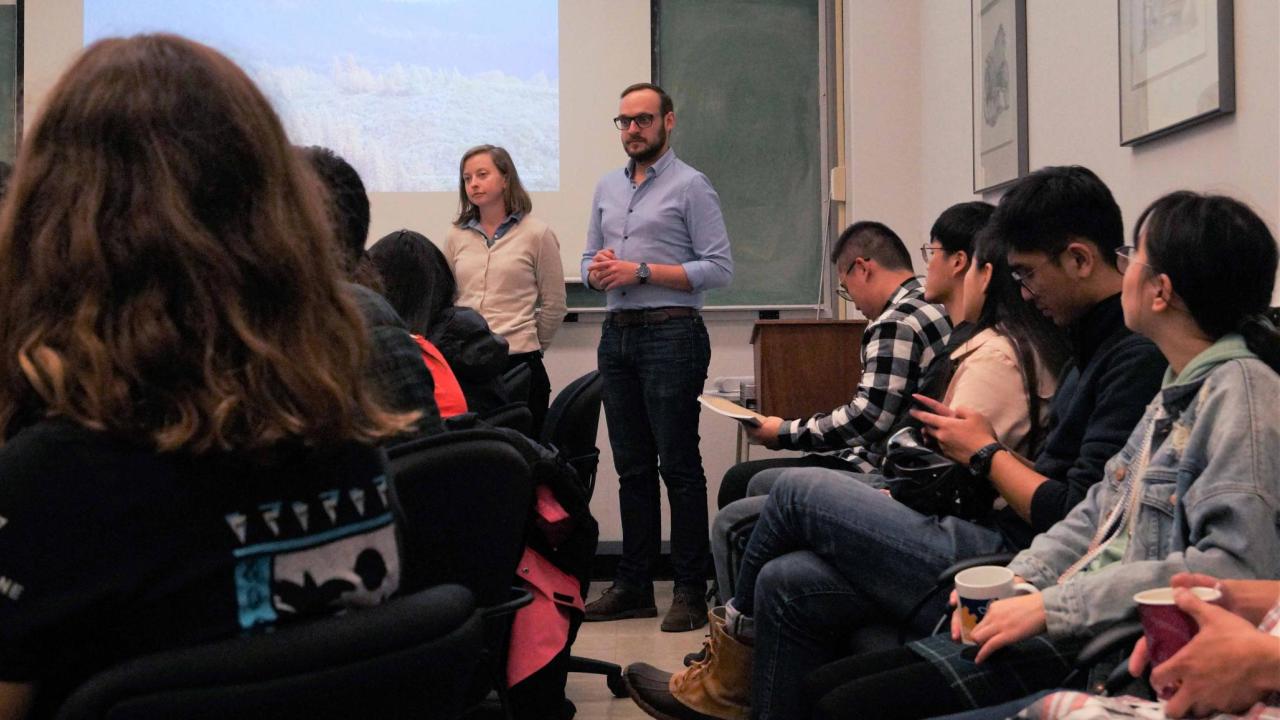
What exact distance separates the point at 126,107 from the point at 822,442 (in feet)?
7.26

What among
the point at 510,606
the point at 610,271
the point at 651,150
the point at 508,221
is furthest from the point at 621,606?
the point at 510,606

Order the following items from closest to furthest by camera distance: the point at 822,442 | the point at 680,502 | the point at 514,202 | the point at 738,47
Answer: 1. the point at 822,442
2. the point at 680,502
3. the point at 514,202
4. the point at 738,47

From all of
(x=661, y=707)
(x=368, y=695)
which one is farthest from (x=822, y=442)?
(x=368, y=695)

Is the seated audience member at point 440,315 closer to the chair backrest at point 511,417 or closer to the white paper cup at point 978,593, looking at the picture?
the chair backrest at point 511,417

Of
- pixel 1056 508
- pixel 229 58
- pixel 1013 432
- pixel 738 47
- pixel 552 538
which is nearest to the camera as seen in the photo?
pixel 229 58

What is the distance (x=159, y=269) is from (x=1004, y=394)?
5.01 feet

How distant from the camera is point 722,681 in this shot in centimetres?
241

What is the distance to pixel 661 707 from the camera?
2.58 m

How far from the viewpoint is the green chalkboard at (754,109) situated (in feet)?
15.5

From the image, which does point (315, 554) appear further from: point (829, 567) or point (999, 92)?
point (999, 92)

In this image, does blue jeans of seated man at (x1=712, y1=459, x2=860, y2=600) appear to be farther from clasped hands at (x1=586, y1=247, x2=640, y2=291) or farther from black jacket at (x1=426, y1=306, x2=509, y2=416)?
clasped hands at (x1=586, y1=247, x2=640, y2=291)

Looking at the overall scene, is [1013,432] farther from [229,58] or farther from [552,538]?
[229,58]

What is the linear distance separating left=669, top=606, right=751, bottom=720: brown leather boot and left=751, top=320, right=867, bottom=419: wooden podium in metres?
1.11

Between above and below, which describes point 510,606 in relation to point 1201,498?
below
